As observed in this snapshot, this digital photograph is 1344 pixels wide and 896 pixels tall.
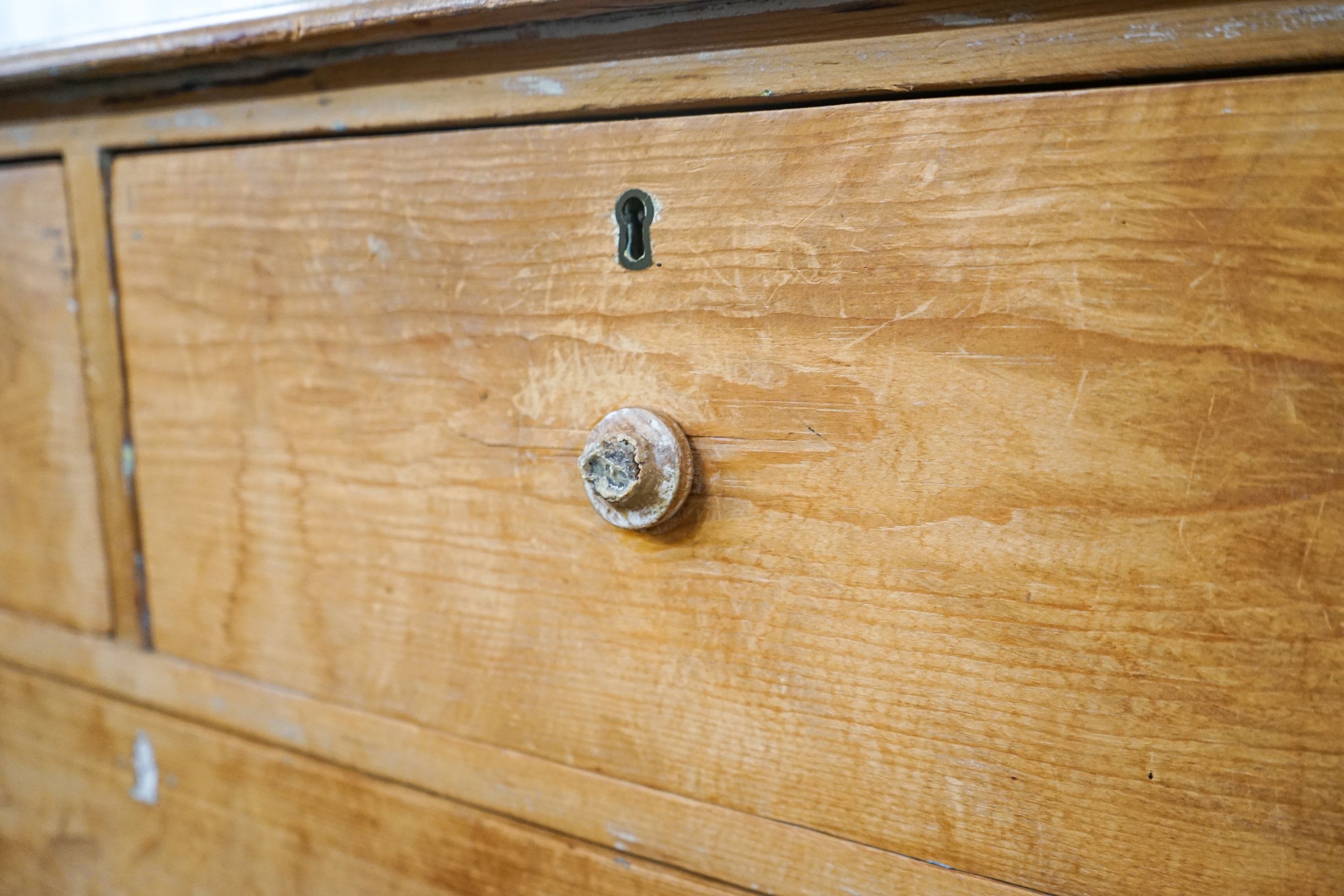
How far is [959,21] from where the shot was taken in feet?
0.92

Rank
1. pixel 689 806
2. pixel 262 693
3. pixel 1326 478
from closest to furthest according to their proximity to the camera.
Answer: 1. pixel 1326 478
2. pixel 689 806
3. pixel 262 693

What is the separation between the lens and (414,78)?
375 millimetres

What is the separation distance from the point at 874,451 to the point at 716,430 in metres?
0.06

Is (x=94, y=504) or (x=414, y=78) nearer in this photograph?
(x=414, y=78)

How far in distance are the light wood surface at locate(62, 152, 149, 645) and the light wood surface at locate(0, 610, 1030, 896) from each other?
40mm

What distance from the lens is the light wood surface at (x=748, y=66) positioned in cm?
25

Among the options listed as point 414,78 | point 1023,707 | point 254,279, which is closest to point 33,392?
point 254,279

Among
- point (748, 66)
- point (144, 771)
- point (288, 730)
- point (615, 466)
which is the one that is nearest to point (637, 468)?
point (615, 466)

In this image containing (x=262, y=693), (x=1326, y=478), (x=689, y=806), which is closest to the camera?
(x=1326, y=478)

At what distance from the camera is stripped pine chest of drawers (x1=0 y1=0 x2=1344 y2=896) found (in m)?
0.27

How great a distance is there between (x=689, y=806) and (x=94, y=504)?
40 cm

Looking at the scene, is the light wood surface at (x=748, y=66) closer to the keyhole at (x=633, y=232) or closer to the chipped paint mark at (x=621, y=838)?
the keyhole at (x=633, y=232)

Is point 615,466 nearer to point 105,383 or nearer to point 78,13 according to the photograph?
point 105,383

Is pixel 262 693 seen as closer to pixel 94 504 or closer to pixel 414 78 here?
pixel 94 504
